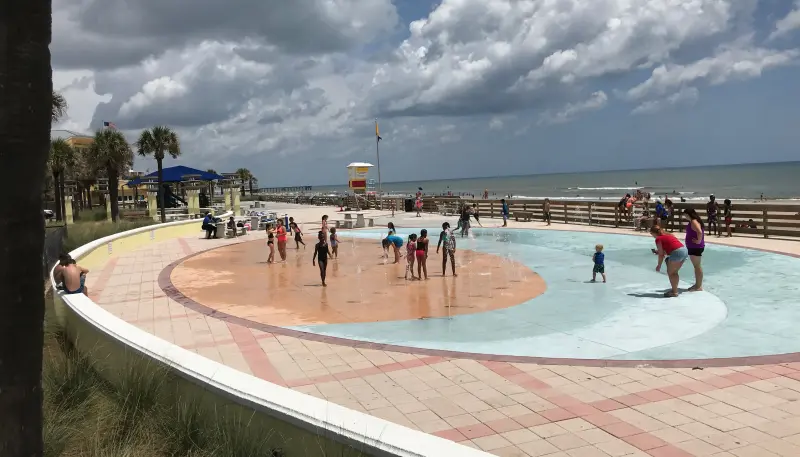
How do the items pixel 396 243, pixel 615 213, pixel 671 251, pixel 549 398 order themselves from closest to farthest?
pixel 549 398 → pixel 671 251 → pixel 396 243 → pixel 615 213

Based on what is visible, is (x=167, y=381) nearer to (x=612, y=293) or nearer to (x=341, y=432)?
(x=341, y=432)

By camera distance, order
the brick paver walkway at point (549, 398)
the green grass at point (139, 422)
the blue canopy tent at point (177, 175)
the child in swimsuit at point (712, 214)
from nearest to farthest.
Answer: the green grass at point (139, 422) < the brick paver walkway at point (549, 398) < the child in swimsuit at point (712, 214) < the blue canopy tent at point (177, 175)

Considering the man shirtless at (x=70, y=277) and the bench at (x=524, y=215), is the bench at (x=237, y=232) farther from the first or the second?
the man shirtless at (x=70, y=277)

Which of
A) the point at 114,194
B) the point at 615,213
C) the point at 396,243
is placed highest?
the point at 114,194

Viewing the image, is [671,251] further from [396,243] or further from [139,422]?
[139,422]

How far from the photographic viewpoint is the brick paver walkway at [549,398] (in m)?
5.02

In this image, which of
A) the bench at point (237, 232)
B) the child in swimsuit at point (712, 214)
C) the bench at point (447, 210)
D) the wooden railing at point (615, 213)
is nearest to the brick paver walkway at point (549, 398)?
the child in swimsuit at point (712, 214)

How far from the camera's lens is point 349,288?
13453 millimetres

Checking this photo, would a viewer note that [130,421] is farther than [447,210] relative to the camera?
No

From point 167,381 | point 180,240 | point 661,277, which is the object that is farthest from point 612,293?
point 180,240

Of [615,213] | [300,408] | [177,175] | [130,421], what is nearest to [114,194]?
[177,175]

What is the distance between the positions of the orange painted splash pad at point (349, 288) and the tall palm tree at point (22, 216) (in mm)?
7610

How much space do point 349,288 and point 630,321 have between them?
20.4ft

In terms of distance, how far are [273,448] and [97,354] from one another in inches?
135
